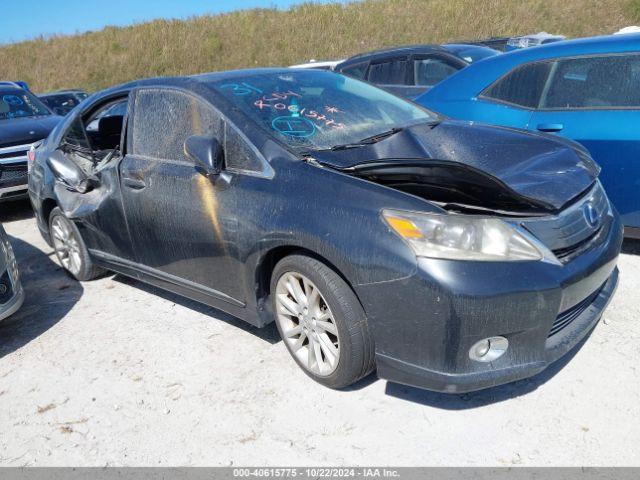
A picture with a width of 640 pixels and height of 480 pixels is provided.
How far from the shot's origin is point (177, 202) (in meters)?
3.44

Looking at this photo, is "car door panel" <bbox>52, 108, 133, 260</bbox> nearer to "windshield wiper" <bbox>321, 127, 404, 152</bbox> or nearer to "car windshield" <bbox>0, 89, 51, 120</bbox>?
A: "windshield wiper" <bbox>321, 127, 404, 152</bbox>

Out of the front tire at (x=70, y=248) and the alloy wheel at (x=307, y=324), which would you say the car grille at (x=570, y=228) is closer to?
the alloy wheel at (x=307, y=324)

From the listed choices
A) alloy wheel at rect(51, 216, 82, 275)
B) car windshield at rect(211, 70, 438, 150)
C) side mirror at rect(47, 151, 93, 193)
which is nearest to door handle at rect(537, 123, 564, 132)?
car windshield at rect(211, 70, 438, 150)

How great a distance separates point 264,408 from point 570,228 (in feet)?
5.61

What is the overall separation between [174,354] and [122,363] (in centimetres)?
32

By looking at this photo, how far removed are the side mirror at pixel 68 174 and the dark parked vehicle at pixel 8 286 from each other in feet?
2.10

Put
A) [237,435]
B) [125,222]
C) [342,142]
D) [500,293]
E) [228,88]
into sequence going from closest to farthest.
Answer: [500,293] < [237,435] < [342,142] < [228,88] < [125,222]

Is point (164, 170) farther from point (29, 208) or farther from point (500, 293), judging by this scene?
point (29, 208)

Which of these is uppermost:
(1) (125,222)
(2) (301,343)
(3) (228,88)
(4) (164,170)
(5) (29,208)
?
(3) (228,88)

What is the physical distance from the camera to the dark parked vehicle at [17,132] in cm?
699

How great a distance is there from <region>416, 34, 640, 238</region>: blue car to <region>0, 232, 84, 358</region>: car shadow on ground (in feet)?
11.4

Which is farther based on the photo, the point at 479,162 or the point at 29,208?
the point at 29,208

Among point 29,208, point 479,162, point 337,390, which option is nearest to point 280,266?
point 337,390

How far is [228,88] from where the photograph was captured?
3.50m
